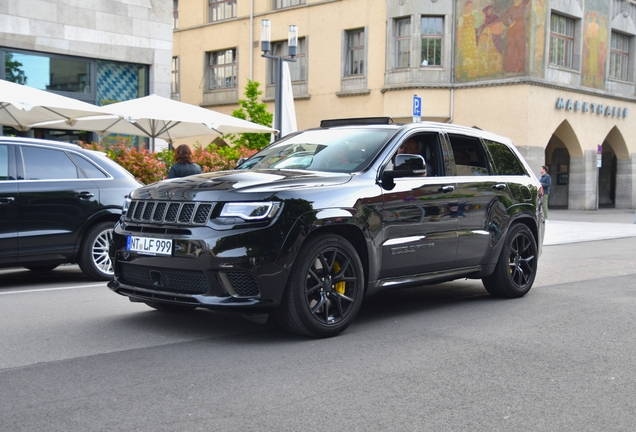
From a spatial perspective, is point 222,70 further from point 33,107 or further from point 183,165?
point 183,165

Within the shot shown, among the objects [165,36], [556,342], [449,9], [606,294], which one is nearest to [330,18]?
[449,9]

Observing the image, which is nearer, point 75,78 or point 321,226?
point 321,226

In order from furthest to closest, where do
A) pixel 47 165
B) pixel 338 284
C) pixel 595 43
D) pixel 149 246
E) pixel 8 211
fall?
pixel 595 43 < pixel 47 165 < pixel 8 211 < pixel 338 284 < pixel 149 246

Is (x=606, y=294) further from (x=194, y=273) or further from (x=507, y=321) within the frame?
(x=194, y=273)

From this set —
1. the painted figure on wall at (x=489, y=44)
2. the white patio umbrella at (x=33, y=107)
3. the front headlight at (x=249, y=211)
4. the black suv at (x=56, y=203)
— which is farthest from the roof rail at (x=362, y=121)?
the painted figure on wall at (x=489, y=44)

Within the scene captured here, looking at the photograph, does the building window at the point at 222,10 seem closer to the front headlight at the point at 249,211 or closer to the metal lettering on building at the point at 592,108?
the metal lettering on building at the point at 592,108

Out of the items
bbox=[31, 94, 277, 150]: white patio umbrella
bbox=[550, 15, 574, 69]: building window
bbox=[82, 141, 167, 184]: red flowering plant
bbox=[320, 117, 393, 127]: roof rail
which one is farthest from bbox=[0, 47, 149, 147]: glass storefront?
bbox=[550, 15, 574, 69]: building window

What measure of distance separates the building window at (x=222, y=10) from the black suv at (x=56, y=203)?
33.2 meters

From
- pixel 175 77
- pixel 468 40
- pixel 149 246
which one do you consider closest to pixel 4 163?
pixel 149 246

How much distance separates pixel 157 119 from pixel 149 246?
10.2m

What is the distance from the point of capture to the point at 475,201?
7785 millimetres

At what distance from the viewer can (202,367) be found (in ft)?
17.2

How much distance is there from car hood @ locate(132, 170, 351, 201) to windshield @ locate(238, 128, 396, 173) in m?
0.31

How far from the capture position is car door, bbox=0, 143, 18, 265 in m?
8.90
